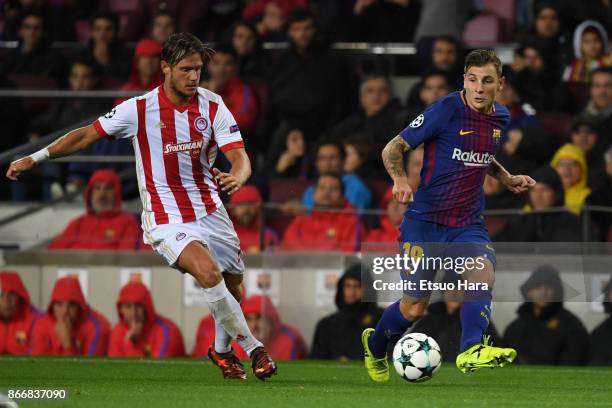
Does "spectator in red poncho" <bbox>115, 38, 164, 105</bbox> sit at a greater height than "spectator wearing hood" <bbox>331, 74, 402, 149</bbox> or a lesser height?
greater

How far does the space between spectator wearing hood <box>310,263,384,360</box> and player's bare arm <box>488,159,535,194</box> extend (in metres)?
3.22

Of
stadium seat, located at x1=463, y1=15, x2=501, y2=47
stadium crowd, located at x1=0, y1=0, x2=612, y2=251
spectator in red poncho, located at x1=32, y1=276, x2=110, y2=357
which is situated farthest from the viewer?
stadium seat, located at x1=463, y1=15, x2=501, y2=47

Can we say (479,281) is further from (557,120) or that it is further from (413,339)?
(557,120)

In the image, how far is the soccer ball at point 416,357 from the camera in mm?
8781

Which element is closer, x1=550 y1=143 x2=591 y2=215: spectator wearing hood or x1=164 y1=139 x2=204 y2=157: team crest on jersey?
x1=164 y1=139 x2=204 y2=157: team crest on jersey

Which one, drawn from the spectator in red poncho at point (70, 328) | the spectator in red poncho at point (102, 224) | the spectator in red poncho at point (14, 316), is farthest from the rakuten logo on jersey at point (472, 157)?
the spectator in red poncho at point (14, 316)

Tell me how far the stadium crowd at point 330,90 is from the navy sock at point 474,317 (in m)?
3.41

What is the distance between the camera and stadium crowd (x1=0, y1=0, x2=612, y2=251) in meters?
12.8

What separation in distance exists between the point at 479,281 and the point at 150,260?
199 inches

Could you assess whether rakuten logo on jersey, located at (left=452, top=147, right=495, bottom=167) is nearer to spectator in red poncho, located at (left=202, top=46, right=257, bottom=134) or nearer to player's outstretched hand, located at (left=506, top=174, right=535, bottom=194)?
player's outstretched hand, located at (left=506, top=174, right=535, bottom=194)

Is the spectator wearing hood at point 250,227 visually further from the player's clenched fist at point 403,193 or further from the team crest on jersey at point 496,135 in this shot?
the player's clenched fist at point 403,193

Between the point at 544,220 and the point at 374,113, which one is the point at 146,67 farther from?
the point at 544,220

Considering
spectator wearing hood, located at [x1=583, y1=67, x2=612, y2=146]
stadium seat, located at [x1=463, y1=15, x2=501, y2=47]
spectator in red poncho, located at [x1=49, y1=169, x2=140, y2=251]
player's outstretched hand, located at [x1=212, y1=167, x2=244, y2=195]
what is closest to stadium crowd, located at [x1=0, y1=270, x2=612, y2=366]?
spectator in red poncho, located at [x1=49, y1=169, x2=140, y2=251]

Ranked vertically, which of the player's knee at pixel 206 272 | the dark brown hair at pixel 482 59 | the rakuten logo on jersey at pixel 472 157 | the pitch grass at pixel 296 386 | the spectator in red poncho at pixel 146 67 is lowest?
the pitch grass at pixel 296 386
